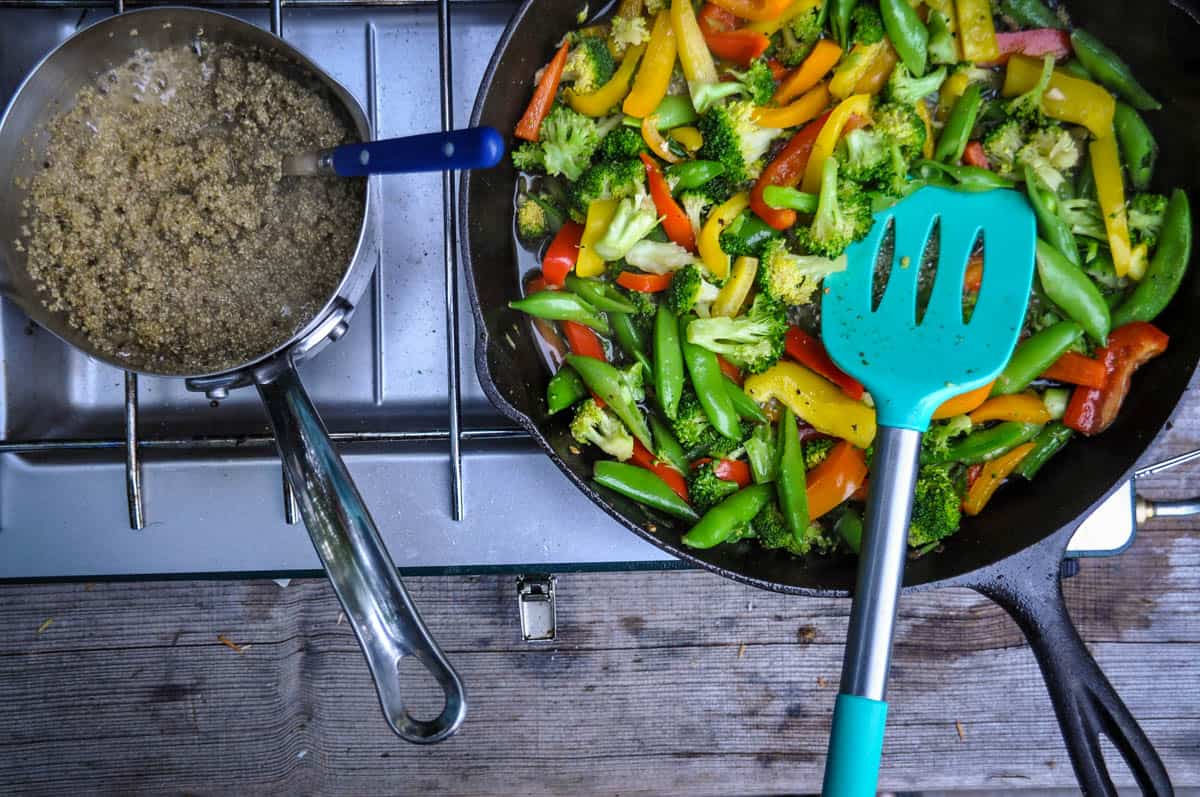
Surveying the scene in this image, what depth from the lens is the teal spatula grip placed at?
865 millimetres

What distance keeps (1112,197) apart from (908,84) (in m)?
0.32

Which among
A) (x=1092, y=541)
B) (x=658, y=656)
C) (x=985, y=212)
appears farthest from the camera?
(x=658, y=656)

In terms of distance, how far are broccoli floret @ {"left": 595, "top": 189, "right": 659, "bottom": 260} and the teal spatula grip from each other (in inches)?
24.7

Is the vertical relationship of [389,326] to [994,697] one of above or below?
above

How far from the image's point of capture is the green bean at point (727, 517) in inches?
42.8

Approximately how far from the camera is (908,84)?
3.52 ft

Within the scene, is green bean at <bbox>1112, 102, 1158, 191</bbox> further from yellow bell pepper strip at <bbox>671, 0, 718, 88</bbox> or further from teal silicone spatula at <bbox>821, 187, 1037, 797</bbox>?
yellow bell pepper strip at <bbox>671, 0, 718, 88</bbox>

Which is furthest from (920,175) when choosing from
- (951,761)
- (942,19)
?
(951,761)

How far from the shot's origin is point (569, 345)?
1.18 metres

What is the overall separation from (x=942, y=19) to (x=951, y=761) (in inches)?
51.5

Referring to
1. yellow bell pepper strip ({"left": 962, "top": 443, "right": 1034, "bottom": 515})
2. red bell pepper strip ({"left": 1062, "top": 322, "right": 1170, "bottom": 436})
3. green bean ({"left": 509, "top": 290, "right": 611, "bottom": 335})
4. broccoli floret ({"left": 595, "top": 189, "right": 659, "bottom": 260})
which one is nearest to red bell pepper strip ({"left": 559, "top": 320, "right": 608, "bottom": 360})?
green bean ({"left": 509, "top": 290, "right": 611, "bottom": 335})

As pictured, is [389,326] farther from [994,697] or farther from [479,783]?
[994,697]

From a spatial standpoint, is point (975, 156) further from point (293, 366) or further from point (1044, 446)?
point (293, 366)

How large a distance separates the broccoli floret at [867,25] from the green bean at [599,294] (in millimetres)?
473
